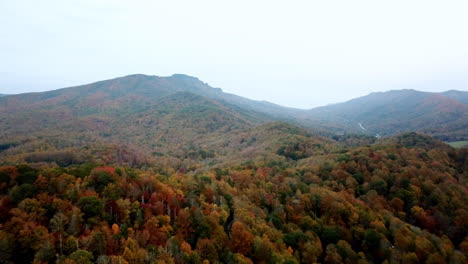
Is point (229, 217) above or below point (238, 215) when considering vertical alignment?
below

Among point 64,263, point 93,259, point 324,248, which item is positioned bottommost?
point 324,248

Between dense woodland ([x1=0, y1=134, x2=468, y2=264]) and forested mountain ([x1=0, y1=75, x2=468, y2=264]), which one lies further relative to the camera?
forested mountain ([x1=0, y1=75, x2=468, y2=264])

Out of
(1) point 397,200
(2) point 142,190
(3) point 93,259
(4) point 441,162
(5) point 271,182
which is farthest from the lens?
(4) point 441,162

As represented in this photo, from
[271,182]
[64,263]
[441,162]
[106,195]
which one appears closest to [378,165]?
[441,162]

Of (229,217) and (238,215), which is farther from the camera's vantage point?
(229,217)

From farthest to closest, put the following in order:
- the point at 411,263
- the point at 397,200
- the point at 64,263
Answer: the point at 397,200, the point at 411,263, the point at 64,263

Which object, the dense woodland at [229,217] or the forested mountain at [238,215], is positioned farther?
the forested mountain at [238,215]

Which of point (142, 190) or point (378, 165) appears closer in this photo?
point (142, 190)

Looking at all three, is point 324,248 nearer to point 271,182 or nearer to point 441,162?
point 271,182
